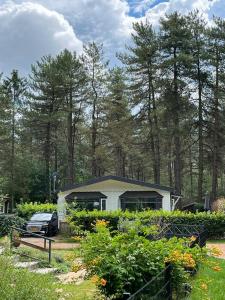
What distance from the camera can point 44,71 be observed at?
48.2 m

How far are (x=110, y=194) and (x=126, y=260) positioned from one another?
25.9 meters

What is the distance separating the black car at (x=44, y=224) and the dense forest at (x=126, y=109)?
10312 millimetres

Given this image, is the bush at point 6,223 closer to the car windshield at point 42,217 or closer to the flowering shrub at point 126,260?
the car windshield at point 42,217

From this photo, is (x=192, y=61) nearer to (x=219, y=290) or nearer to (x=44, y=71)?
(x=44, y=71)

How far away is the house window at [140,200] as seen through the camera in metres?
31.3

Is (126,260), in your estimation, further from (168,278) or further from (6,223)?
(6,223)

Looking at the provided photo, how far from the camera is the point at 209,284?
34.7ft

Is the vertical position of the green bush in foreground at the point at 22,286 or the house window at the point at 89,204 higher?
the house window at the point at 89,204

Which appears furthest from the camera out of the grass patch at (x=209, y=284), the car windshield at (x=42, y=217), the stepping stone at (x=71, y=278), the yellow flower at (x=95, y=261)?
the car windshield at (x=42, y=217)

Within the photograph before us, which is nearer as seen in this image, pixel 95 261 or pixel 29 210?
pixel 95 261

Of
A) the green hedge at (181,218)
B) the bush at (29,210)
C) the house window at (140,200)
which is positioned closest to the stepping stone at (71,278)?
the green hedge at (181,218)

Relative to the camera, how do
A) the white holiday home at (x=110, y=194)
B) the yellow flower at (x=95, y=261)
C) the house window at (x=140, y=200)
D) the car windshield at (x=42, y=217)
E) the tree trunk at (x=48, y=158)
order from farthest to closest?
the tree trunk at (x=48, y=158), the white holiday home at (x=110, y=194), the house window at (x=140, y=200), the car windshield at (x=42, y=217), the yellow flower at (x=95, y=261)

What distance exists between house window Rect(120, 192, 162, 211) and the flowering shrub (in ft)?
78.6

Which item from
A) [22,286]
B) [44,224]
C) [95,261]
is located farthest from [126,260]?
[44,224]
